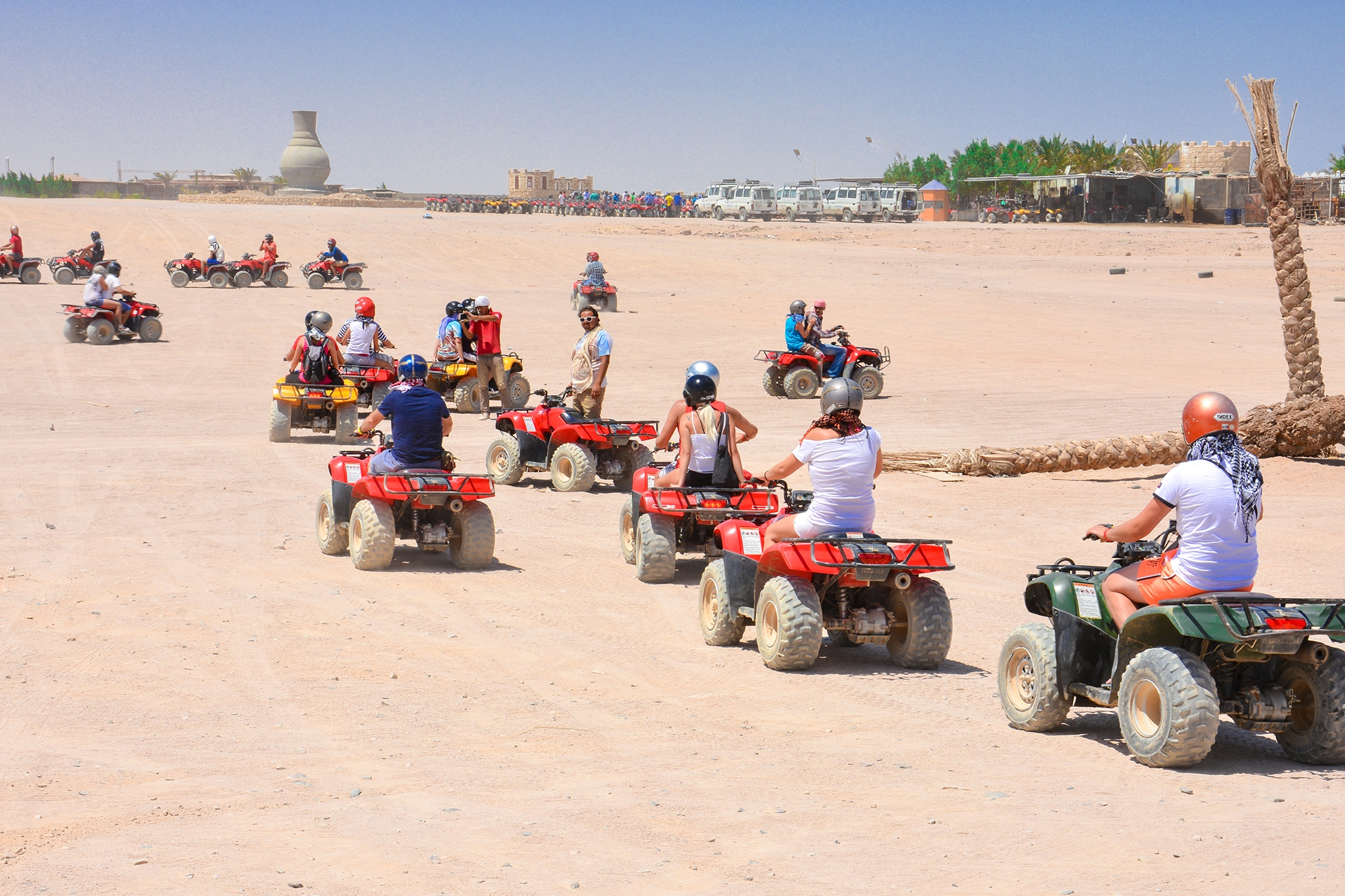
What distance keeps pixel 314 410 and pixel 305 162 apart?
8889cm

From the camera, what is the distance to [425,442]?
10492mm

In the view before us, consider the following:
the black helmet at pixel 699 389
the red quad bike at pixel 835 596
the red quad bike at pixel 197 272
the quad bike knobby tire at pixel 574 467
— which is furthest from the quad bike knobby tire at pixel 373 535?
the red quad bike at pixel 197 272

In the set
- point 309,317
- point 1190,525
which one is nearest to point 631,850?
point 1190,525

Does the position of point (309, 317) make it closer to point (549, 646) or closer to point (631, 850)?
point (549, 646)

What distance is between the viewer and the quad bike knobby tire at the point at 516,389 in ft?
66.9

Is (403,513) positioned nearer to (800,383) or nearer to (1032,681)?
(1032,681)

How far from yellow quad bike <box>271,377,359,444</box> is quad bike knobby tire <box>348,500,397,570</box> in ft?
23.3

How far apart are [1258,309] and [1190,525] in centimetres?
3164

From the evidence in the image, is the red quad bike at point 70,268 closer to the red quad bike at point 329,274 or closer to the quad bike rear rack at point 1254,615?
the red quad bike at point 329,274

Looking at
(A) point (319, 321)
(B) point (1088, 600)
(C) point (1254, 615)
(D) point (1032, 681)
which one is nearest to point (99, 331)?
(A) point (319, 321)

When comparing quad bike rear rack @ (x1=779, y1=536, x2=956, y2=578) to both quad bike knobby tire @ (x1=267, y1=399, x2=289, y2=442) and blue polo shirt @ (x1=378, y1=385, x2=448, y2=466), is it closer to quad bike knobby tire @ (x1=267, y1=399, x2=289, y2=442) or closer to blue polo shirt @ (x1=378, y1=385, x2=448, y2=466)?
blue polo shirt @ (x1=378, y1=385, x2=448, y2=466)

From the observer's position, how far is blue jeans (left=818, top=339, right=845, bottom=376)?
22.4 meters

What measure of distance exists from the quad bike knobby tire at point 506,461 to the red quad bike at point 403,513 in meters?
3.19

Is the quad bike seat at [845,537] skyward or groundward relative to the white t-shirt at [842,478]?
groundward
